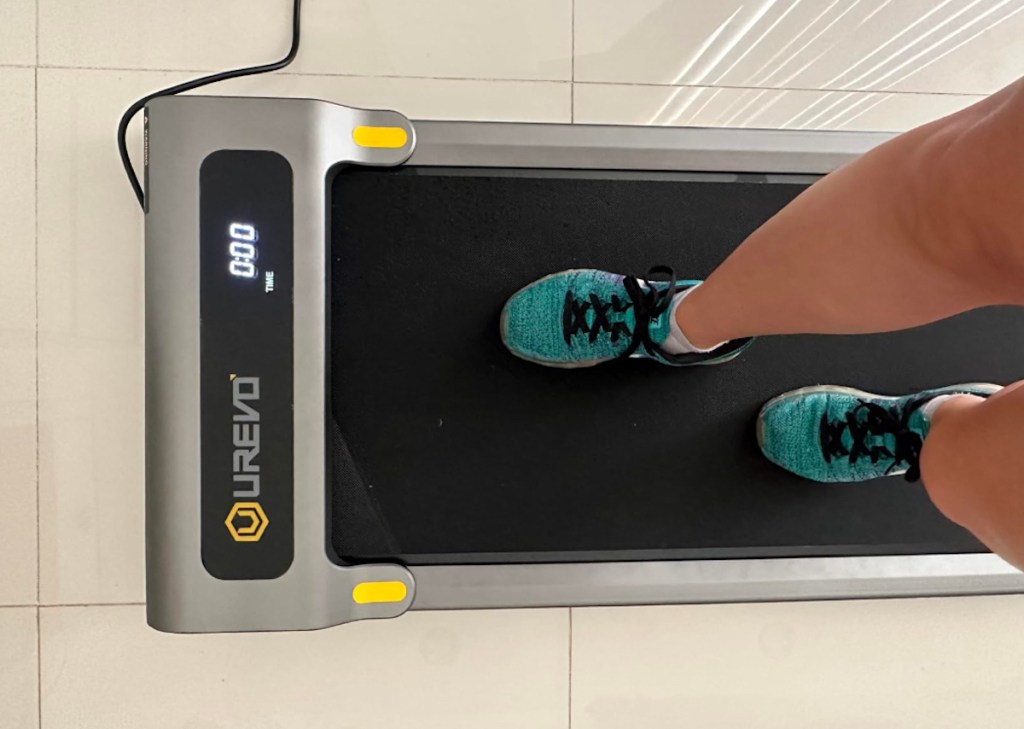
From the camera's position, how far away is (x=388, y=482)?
1.09 m

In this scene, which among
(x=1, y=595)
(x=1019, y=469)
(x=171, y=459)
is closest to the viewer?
(x=1019, y=469)

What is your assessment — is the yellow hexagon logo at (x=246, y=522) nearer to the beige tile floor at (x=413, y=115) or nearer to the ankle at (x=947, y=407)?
the beige tile floor at (x=413, y=115)

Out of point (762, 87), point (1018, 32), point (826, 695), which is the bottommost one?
point (826, 695)

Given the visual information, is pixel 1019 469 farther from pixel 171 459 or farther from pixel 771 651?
pixel 171 459

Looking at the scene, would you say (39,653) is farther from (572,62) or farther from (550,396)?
(572,62)

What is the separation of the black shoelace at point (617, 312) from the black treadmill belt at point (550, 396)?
72 millimetres

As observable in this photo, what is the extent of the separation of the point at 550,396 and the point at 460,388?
129 millimetres

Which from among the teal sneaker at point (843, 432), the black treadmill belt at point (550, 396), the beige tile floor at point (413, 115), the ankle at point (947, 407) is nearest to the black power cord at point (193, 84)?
the beige tile floor at point (413, 115)

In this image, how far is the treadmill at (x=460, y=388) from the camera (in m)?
1.02

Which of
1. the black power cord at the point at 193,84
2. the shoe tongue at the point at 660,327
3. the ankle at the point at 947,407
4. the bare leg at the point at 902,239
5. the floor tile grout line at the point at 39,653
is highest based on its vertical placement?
the black power cord at the point at 193,84

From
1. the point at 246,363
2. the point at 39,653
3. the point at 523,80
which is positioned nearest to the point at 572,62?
the point at 523,80

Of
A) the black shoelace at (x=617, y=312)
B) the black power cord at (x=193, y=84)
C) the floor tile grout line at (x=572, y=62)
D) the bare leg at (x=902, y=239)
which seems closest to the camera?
the bare leg at (x=902, y=239)

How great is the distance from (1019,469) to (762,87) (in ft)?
2.78

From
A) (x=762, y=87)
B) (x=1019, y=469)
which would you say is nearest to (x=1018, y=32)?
(x=762, y=87)
